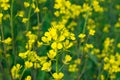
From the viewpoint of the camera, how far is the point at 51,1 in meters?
4.11

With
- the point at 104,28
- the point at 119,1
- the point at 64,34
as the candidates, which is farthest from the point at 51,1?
the point at 64,34

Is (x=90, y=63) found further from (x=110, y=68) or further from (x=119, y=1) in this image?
(x=119, y=1)

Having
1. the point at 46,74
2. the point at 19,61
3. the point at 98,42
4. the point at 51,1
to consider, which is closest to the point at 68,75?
the point at 46,74

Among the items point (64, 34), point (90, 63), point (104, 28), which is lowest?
point (90, 63)

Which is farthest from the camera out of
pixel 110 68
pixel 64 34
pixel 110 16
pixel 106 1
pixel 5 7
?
pixel 106 1

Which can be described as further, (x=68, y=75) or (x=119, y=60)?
(x=68, y=75)

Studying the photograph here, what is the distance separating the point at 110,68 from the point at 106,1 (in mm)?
2261

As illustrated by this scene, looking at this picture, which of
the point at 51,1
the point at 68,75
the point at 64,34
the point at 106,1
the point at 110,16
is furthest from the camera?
the point at 106,1

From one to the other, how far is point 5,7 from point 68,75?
1.05 meters

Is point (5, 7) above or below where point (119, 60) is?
above

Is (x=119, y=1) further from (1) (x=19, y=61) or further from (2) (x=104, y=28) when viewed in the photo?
(1) (x=19, y=61)

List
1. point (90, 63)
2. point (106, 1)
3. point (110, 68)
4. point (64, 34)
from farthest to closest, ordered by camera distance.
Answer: point (106, 1) → point (90, 63) → point (110, 68) → point (64, 34)

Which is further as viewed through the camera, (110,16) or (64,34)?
(110,16)

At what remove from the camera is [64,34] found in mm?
1995
